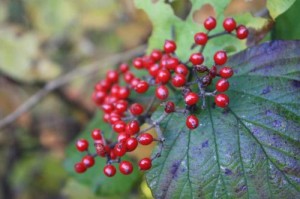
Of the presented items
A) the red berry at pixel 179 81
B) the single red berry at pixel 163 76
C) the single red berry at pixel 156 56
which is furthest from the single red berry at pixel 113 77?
the red berry at pixel 179 81

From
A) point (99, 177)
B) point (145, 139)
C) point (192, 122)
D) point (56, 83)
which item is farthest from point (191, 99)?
point (56, 83)

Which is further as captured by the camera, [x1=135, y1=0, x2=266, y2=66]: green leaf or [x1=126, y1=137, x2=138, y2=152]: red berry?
[x1=135, y1=0, x2=266, y2=66]: green leaf

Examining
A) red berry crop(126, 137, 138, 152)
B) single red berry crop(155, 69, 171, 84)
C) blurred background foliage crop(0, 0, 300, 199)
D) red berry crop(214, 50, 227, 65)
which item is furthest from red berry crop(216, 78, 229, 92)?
blurred background foliage crop(0, 0, 300, 199)

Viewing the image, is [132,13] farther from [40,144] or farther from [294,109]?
[294,109]

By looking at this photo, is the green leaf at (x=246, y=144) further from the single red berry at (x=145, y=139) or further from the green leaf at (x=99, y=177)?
the green leaf at (x=99, y=177)

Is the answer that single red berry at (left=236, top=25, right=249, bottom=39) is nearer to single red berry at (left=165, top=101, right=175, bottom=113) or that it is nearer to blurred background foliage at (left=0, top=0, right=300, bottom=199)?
single red berry at (left=165, top=101, right=175, bottom=113)

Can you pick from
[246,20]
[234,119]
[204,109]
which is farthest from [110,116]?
[246,20]
